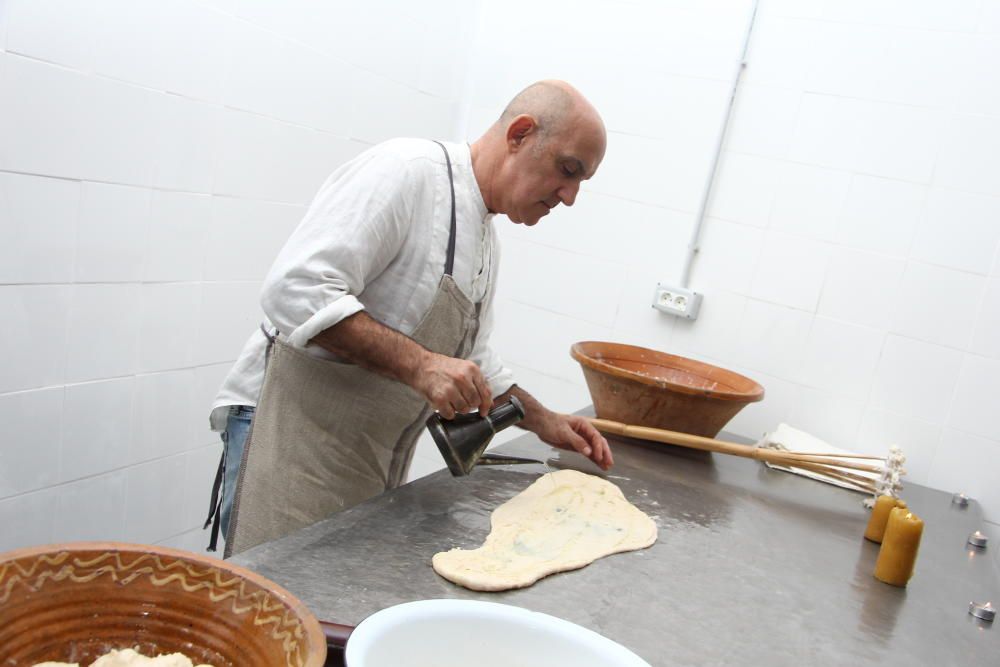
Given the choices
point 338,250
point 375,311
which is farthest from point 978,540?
point 338,250

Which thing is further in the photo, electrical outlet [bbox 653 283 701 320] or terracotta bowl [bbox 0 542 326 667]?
electrical outlet [bbox 653 283 701 320]

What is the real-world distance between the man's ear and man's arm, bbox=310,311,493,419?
49 centimetres

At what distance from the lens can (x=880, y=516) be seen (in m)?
1.82

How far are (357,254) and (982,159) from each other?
191 cm

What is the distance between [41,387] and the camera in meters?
1.98

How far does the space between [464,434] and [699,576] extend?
0.49 metres

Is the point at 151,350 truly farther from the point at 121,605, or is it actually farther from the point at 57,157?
the point at 121,605

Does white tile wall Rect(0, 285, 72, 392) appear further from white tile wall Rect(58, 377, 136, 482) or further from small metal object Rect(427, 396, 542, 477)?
small metal object Rect(427, 396, 542, 477)

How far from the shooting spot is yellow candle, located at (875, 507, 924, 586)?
1554mm

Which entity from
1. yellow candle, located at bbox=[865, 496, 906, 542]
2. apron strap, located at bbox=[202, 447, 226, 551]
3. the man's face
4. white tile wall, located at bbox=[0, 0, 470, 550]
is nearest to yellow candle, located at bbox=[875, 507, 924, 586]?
yellow candle, located at bbox=[865, 496, 906, 542]

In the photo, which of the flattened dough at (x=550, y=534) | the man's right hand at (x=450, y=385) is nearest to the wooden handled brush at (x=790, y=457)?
the flattened dough at (x=550, y=534)

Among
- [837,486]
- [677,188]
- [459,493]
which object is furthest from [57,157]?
[837,486]

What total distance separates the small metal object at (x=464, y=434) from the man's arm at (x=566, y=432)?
320 millimetres

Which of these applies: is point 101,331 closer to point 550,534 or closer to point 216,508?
point 216,508
